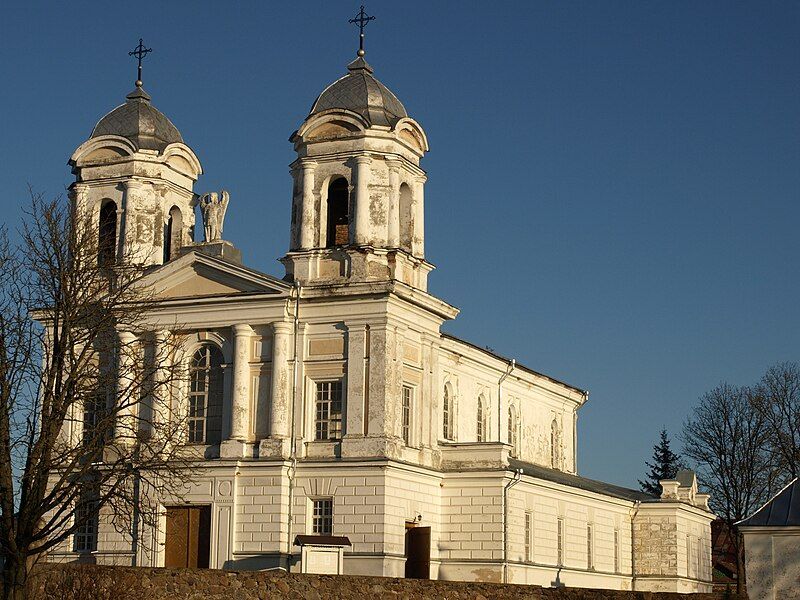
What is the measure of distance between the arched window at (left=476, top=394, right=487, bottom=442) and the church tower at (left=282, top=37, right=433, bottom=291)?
399 inches

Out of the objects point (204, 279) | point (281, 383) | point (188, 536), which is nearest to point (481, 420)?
point (281, 383)

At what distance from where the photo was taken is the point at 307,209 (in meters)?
41.4

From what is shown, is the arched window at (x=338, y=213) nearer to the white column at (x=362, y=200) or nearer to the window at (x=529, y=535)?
the white column at (x=362, y=200)

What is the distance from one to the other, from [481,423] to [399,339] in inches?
476

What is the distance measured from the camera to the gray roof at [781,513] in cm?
3350

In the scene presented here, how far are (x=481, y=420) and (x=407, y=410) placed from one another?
35.1 ft

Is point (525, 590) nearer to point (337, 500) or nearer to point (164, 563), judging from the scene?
point (337, 500)

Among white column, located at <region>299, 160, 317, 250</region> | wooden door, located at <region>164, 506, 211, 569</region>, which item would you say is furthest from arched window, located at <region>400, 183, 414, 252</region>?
wooden door, located at <region>164, 506, 211, 569</region>

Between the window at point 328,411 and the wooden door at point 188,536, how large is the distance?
411 cm

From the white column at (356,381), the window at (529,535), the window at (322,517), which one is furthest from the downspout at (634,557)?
the white column at (356,381)

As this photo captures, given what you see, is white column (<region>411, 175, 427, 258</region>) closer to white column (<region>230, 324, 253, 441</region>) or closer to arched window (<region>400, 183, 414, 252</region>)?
arched window (<region>400, 183, 414, 252</region>)

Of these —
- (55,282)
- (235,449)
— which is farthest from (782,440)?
(55,282)

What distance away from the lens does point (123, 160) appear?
1746 inches

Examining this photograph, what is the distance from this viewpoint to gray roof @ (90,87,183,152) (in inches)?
1769
